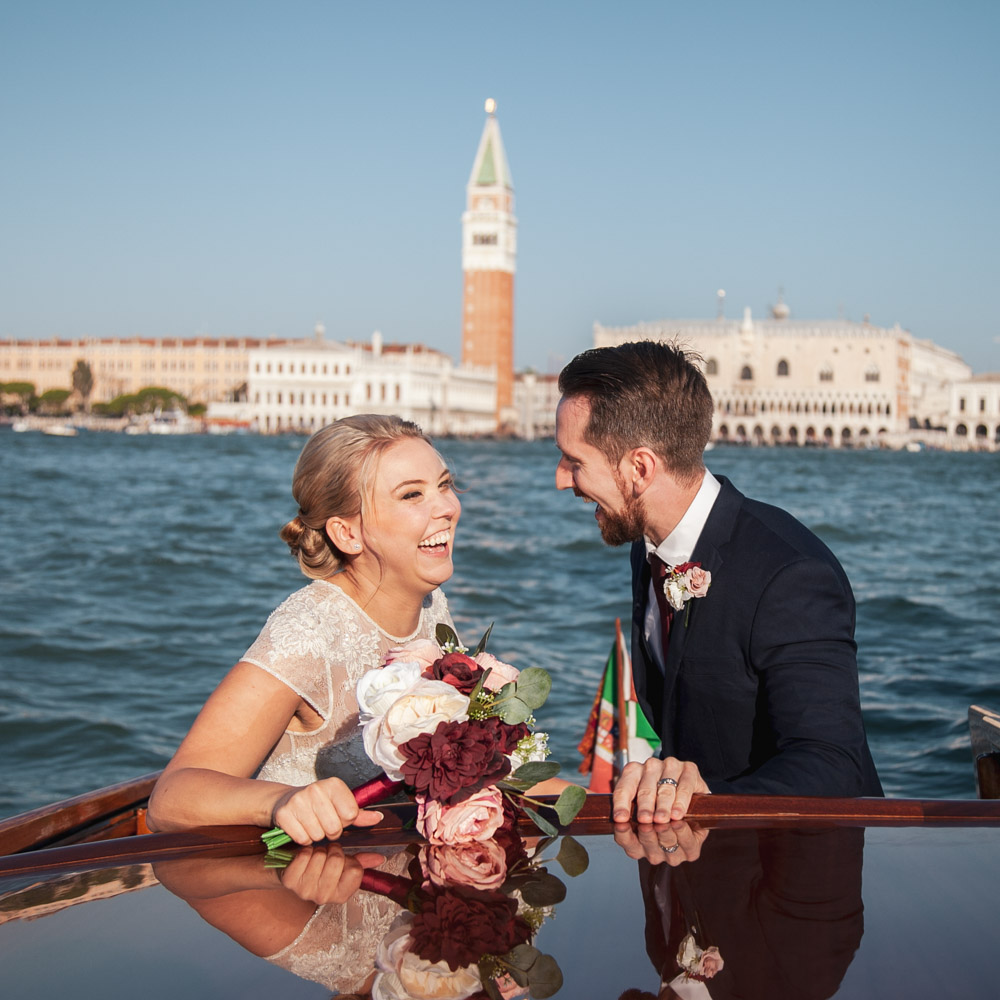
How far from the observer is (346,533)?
1599 mm

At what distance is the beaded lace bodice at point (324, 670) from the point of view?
1.41 meters

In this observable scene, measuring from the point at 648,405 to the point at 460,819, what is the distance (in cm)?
66

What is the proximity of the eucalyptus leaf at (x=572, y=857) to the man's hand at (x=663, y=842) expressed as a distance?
4 cm

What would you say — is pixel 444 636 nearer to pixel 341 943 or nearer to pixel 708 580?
pixel 708 580

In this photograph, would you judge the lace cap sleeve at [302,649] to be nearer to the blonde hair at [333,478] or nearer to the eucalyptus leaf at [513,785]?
the blonde hair at [333,478]

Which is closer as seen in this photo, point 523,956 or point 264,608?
point 523,956

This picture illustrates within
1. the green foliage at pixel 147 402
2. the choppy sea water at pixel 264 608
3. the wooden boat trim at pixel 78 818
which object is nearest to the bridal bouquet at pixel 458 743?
the wooden boat trim at pixel 78 818

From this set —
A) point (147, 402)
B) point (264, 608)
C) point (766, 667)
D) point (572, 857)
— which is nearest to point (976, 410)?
point (147, 402)

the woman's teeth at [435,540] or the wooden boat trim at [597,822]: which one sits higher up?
the woman's teeth at [435,540]

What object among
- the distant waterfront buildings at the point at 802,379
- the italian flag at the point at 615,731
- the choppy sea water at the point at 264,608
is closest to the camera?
the italian flag at the point at 615,731

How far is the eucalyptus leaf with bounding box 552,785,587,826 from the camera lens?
102 centimetres

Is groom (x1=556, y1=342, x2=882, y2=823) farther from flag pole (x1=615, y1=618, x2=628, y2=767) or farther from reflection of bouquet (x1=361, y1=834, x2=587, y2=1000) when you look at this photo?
flag pole (x1=615, y1=618, x2=628, y2=767)

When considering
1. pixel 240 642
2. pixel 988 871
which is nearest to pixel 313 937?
pixel 988 871

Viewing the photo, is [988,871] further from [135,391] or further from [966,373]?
[966,373]
